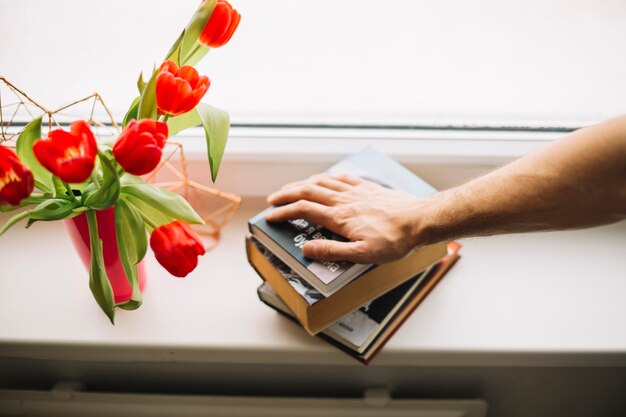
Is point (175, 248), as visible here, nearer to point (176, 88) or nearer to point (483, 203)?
point (176, 88)

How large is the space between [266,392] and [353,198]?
442mm

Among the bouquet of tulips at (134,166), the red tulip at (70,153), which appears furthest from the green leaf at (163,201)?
the red tulip at (70,153)

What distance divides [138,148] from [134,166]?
2 cm

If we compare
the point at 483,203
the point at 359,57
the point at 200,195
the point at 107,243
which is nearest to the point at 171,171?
the point at 200,195

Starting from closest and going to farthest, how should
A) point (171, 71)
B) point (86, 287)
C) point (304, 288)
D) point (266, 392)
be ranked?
point (171, 71)
point (304, 288)
point (86, 287)
point (266, 392)

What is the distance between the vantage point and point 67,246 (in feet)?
2.87

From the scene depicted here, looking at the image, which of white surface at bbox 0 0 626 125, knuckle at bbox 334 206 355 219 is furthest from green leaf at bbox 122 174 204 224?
white surface at bbox 0 0 626 125

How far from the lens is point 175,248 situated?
19.6 inches

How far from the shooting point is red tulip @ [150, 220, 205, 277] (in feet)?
1.63

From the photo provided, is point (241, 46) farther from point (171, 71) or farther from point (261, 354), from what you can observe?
point (261, 354)

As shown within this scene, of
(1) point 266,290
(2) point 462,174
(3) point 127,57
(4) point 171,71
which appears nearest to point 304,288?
(1) point 266,290

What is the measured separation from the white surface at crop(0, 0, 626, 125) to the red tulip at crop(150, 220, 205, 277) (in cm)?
42

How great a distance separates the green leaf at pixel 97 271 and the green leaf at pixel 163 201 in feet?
0.16

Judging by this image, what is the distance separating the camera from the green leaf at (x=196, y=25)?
48 cm
